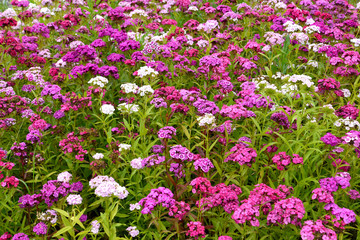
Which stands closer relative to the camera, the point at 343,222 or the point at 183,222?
the point at 343,222

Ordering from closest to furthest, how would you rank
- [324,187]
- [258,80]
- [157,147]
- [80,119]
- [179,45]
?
[324,187], [157,147], [80,119], [258,80], [179,45]

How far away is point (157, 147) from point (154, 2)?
21.3 ft

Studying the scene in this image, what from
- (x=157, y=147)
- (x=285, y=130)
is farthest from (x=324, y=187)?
(x=157, y=147)

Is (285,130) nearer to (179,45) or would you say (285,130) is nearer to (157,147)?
(157,147)

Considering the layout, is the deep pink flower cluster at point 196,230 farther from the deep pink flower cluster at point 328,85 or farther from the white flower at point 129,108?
the deep pink flower cluster at point 328,85

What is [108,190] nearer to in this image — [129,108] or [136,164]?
[136,164]

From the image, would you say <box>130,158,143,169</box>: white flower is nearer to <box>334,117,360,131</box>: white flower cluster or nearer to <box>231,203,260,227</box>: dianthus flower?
<box>231,203,260,227</box>: dianthus flower

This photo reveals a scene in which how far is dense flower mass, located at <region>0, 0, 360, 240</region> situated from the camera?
3.64m

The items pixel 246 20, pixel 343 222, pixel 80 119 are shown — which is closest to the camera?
pixel 343 222

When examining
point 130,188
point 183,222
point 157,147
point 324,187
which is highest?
point 324,187

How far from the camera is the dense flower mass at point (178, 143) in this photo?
3.64 metres

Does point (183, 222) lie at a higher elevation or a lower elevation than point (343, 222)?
lower

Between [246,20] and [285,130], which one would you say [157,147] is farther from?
[246,20]

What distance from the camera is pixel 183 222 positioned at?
3883 millimetres
